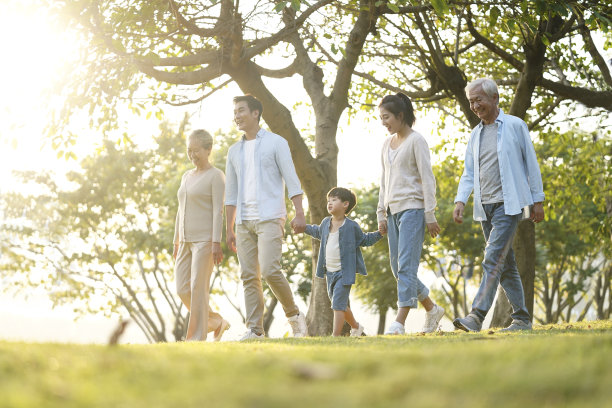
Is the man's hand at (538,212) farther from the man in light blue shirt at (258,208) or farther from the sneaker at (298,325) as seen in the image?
the sneaker at (298,325)

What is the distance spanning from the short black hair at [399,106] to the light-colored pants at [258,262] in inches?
63.7

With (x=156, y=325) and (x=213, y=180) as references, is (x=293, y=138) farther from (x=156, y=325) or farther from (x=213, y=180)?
(x=156, y=325)

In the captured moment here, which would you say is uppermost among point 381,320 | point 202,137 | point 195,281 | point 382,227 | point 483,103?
point 483,103

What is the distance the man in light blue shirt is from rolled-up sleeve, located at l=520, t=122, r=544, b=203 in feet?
7.62

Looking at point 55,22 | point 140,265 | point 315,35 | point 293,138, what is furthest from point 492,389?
point 140,265

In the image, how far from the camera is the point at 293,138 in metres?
11.7

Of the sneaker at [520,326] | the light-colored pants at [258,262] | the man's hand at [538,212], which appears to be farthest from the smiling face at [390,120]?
the sneaker at [520,326]

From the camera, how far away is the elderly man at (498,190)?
7109mm

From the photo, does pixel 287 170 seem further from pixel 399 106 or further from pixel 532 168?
pixel 532 168

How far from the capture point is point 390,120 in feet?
24.6

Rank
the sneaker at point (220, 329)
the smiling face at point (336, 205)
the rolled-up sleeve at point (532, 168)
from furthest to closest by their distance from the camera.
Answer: the sneaker at point (220, 329) < the smiling face at point (336, 205) < the rolled-up sleeve at point (532, 168)

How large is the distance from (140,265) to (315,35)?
23.0 metres

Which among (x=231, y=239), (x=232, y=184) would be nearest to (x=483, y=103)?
(x=232, y=184)

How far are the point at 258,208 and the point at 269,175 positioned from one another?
1.29 feet
